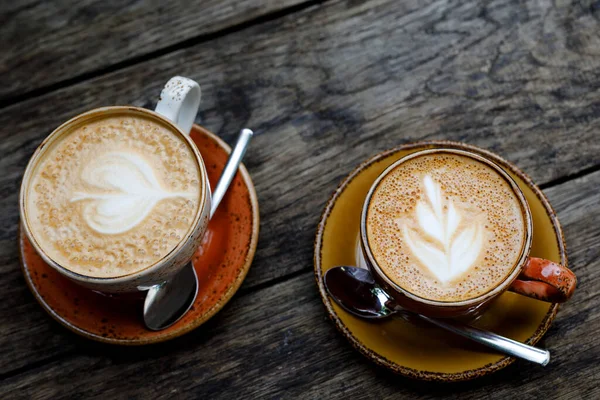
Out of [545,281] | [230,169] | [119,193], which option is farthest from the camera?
[230,169]

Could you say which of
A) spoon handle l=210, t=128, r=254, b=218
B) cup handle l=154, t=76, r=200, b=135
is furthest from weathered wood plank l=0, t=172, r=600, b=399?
cup handle l=154, t=76, r=200, b=135

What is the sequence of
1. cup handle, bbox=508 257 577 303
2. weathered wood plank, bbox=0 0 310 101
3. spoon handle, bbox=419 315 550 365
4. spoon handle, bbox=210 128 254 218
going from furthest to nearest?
weathered wood plank, bbox=0 0 310 101 < spoon handle, bbox=210 128 254 218 < spoon handle, bbox=419 315 550 365 < cup handle, bbox=508 257 577 303

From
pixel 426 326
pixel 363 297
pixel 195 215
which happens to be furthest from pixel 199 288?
pixel 426 326

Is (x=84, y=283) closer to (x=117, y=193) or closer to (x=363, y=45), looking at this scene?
(x=117, y=193)

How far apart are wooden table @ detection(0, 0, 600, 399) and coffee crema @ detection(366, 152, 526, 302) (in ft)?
0.86

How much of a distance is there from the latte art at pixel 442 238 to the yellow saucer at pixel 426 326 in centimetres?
14

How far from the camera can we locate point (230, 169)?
1175 millimetres

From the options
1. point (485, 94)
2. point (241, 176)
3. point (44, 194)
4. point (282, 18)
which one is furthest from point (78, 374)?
point (485, 94)

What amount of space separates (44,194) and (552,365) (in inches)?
37.7

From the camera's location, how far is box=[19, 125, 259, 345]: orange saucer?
1.11m

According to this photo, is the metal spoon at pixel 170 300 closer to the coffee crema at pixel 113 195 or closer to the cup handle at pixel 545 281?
the coffee crema at pixel 113 195

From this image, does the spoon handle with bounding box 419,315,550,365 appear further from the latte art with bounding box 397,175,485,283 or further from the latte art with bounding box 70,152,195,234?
the latte art with bounding box 70,152,195,234

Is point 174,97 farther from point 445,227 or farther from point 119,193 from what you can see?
point 445,227

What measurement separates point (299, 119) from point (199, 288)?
421 mm
